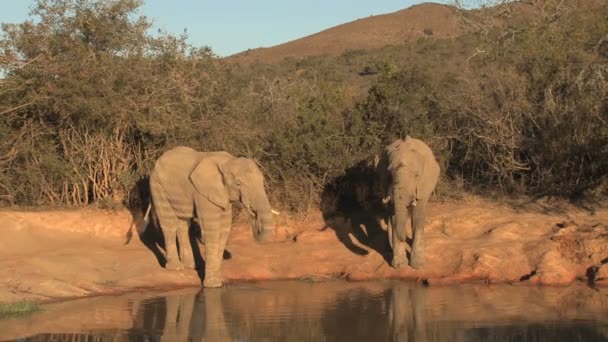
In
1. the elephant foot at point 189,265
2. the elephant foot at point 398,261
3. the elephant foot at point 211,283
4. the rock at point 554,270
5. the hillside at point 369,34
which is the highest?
the hillside at point 369,34

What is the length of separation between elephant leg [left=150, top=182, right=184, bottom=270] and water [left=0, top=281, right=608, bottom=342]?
967 mm

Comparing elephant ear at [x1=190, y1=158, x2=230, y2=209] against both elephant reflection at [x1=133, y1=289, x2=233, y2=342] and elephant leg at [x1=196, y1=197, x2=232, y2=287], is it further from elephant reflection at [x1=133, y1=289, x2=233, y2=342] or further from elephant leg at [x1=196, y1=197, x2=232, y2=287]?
elephant reflection at [x1=133, y1=289, x2=233, y2=342]

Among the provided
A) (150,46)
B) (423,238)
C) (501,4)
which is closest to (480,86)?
(423,238)

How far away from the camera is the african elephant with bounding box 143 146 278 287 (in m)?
13.3

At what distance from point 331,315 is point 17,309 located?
3.99 meters

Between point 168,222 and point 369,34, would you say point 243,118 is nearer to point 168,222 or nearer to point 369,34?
point 168,222

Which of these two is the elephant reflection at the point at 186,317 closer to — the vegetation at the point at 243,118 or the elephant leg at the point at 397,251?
the elephant leg at the point at 397,251

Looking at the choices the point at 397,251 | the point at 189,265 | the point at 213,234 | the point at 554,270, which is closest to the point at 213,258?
the point at 213,234

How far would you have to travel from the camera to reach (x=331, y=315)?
1127 cm

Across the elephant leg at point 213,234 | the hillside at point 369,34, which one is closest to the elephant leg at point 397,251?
the elephant leg at point 213,234

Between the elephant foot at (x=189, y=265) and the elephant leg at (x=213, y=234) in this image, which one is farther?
the elephant foot at (x=189, y=265)

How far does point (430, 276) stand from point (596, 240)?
270 cm

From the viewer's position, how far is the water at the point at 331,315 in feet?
32.8

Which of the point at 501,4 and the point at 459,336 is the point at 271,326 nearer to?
the point at 459,336
